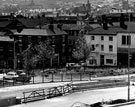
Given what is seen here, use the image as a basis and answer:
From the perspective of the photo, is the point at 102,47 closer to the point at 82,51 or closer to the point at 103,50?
the point at 103,50

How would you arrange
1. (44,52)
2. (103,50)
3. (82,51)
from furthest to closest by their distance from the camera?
(103,50), (82,51), (44,52)

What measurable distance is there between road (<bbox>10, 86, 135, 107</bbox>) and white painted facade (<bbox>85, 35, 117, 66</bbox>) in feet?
117

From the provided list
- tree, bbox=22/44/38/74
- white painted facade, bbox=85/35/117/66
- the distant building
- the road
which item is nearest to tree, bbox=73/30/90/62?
white painted facade, bbox=85/35/117/66

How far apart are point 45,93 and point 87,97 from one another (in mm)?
4232

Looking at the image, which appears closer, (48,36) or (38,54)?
(38,54)

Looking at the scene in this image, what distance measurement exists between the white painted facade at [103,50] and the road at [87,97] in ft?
117

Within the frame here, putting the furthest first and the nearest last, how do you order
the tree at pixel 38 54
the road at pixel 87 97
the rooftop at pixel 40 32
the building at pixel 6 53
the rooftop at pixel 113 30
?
1. the rooftop at pixel 40 32
2. the building at pixel 6 53
3. the rooftop at pixel 113 30
4. the tree at pixel 38 54
5. the road at pixel 87 97

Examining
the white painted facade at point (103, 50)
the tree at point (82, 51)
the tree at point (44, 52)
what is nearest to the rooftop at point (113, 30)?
the white painted facade at point (103, 50)

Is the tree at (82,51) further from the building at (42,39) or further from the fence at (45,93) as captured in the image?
the fence at (45,93)

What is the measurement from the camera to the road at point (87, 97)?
41125mm

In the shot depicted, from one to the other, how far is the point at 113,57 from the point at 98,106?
50934 mm

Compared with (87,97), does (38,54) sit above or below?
above

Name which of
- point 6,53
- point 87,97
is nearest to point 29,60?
point 6,53

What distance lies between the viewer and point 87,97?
45062mm
